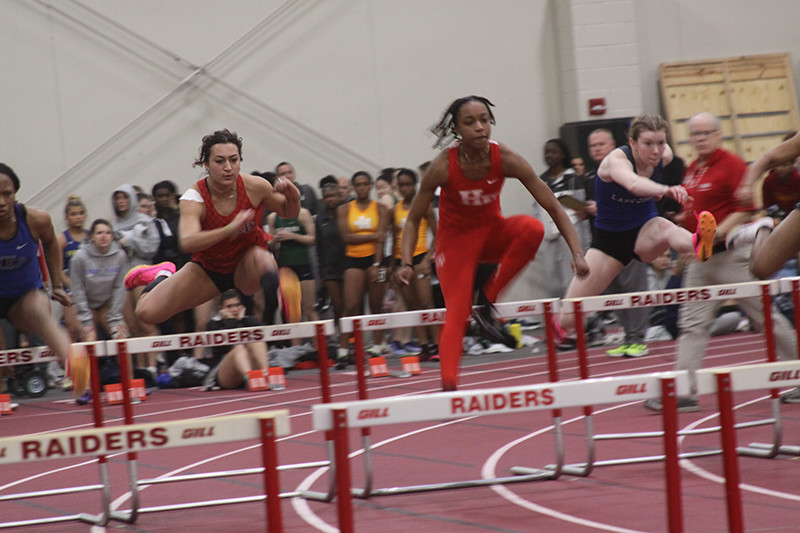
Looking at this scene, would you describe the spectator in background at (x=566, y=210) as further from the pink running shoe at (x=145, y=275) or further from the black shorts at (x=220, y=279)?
the black shorts at (x=220, y=279)

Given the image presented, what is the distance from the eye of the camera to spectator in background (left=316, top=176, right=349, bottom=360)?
9852mm

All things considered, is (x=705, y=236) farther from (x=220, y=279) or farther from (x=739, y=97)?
(x=739, y=97)

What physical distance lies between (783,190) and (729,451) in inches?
224

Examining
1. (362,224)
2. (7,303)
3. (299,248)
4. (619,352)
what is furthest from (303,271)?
(7,303)

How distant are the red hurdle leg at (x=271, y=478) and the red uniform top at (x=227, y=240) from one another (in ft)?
8.89

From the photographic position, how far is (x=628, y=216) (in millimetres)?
6004

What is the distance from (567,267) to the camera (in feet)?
34.9

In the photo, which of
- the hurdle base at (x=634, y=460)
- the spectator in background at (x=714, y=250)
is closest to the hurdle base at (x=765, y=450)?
the hurdle base at (x=634, y=460)

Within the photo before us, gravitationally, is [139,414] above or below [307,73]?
below

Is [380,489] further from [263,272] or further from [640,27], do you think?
[640,27]

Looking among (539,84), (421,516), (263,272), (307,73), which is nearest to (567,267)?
(539,84)

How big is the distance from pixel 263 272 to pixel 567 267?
6.09 metres

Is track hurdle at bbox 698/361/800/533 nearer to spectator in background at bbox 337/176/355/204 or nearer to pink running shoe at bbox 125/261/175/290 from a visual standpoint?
pink running shoe at bbox 125/261/175/290

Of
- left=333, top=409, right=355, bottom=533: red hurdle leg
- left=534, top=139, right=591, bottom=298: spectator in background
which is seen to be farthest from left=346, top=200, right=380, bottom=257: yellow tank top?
left=333, top=409, right=355, bottom=533: red hurdle leg
